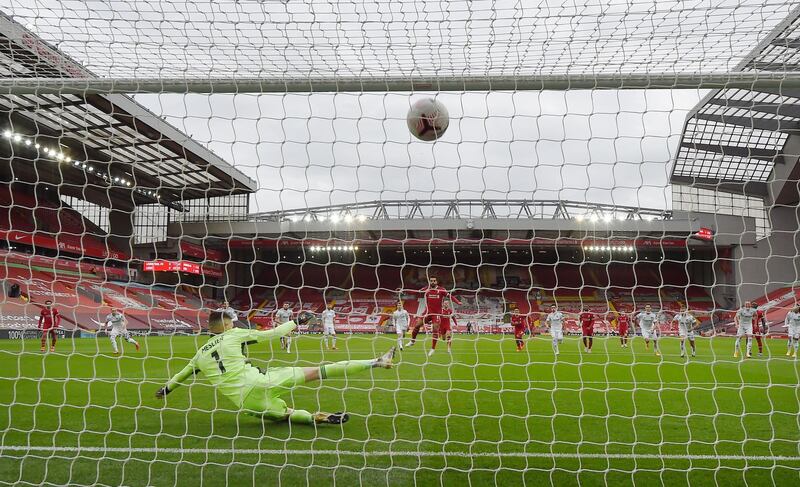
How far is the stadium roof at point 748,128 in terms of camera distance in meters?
4.07

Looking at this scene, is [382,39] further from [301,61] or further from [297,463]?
[297,463]

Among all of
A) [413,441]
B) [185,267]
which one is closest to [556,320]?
[413,441]

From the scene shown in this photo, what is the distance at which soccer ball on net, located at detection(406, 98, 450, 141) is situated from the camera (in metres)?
4.18

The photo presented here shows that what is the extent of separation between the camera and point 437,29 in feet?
15.4

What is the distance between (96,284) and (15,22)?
Result: 2085 cm

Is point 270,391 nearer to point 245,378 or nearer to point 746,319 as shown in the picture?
point 245,378

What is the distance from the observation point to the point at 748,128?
45.2ft

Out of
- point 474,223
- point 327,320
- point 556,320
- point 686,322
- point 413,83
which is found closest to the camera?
point 413,83

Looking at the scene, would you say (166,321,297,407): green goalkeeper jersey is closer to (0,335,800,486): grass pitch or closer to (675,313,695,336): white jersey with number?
(0,335,800,486): grass pitch

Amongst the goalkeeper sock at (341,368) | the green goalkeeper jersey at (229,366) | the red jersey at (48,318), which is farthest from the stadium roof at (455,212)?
the red jersey at (48,318)

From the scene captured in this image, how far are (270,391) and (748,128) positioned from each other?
45.0ft

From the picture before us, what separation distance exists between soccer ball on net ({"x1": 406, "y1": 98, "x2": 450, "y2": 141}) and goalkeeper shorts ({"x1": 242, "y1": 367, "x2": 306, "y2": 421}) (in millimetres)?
2443

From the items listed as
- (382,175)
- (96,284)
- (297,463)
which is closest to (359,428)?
(297,463)

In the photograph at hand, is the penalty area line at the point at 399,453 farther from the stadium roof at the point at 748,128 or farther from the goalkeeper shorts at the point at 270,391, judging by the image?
the stadium roof at the point at 748,128
